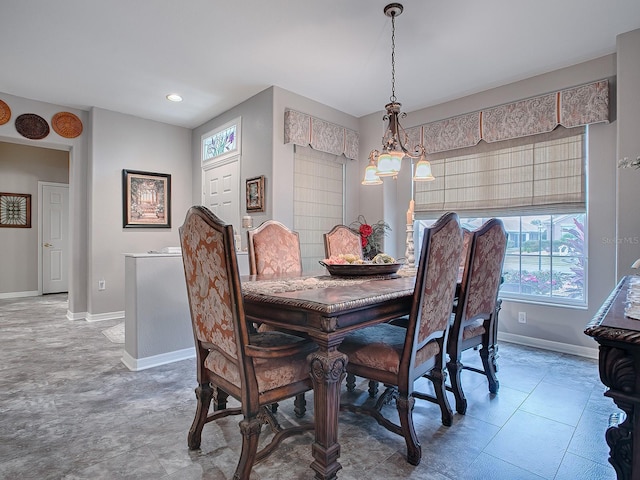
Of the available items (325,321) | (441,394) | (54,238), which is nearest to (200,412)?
(325,321)

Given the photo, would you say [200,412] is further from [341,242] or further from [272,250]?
[341,242]

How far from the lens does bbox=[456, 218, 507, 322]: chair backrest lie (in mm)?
2092

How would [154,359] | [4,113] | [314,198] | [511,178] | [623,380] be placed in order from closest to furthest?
[623,380], [154,359], [511,178], [4,113], [314,198]

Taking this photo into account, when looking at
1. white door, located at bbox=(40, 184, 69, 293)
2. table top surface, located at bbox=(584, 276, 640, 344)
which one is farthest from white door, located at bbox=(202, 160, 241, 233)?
table top surface, located at bbox=(584, 276, 640, 344)

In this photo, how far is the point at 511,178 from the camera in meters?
3.75

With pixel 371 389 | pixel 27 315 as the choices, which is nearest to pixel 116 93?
pixel 27 315

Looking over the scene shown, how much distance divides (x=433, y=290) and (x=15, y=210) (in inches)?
305

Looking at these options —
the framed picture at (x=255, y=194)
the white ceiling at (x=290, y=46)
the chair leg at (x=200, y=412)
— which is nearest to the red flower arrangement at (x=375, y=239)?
the framed picture at (x=255, y=194)

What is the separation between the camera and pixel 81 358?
10.4ft

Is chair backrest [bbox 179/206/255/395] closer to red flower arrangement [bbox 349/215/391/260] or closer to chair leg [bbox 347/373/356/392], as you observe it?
chair leg [bbox 347/373/356/392]

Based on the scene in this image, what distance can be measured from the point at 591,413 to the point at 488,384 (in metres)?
0.59

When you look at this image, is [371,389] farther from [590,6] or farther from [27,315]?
[27,315]

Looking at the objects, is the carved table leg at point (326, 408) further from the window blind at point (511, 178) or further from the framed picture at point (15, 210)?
the framed picture at point (15, 210)

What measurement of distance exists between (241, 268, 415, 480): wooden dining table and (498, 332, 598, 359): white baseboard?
2.62m
